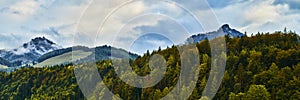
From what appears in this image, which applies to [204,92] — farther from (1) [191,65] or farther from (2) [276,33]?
(2) [276,33]

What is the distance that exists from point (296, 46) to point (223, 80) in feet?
88.9

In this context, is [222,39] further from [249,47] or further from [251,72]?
[251,72]

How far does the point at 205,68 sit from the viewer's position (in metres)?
171

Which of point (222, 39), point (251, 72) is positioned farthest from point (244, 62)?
point (222, 39)

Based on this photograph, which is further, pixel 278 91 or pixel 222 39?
pixel 222 39

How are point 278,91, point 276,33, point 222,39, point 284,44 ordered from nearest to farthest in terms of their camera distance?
point 278,91, point 284,44, point 276,33, point 222,39

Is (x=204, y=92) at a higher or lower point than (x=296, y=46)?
lower

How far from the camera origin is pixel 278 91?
135000mm

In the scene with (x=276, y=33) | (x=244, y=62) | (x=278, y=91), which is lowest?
(x=278, y=91)

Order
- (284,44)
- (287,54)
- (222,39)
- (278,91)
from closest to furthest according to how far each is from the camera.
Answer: (278,91)
(287,54)
(284,44)
(222,39)

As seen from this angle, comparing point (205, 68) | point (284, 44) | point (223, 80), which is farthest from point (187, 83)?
point (284, 44)

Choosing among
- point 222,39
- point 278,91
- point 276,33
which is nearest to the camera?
point 278,91

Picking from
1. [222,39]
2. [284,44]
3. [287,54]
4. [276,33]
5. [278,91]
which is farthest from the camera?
[222,39]

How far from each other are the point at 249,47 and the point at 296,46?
2371 centimetres
